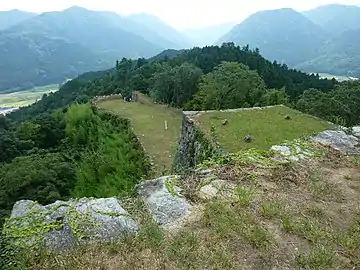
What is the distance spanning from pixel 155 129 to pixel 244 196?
46.7 feet

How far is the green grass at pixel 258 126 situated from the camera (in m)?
10.5

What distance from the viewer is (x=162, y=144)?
17078mm

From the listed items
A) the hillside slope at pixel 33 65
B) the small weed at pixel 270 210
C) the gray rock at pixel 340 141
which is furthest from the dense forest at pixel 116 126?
the hillside slope at pixel 33 65

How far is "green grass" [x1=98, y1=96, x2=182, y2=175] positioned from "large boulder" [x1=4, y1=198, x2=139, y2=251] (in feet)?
22.8

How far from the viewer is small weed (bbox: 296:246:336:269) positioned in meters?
4.22

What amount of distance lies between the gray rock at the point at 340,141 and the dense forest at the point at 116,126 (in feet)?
14.1

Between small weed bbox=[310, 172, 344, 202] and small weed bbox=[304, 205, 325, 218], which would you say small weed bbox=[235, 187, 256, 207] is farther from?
small weed bbox=[310, 172, 344, 202]

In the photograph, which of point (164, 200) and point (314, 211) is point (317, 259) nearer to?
point (314, 211)

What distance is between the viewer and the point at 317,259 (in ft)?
13.9

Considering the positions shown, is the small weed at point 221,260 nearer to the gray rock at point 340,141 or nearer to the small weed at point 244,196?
the small weed at point 244,196

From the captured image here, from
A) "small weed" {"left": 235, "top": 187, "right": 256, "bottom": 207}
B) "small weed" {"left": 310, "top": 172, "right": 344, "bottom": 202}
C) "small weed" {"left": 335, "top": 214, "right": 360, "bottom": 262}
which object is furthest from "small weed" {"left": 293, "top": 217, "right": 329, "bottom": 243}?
"small weed" {"left": 310, "top": 172, "right": 344, "bottom": 202}

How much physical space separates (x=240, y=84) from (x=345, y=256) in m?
26.4

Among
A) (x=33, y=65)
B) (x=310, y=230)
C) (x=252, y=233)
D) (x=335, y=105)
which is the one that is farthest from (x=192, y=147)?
(x=33, y=65)

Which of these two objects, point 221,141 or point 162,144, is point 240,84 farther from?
point 221,141
